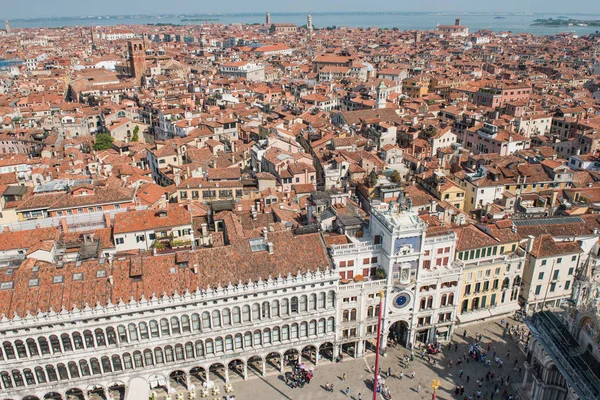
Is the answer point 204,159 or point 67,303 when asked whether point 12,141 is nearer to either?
point 204,159

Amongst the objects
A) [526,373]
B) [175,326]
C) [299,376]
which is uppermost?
[175,326]

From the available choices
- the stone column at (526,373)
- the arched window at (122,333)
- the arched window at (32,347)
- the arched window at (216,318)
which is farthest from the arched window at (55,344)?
the stone column at (526,373)

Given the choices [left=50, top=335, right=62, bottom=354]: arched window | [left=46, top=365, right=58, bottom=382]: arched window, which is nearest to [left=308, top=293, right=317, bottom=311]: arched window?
[left=50, top=335, right=62, bottom=354]: arched window

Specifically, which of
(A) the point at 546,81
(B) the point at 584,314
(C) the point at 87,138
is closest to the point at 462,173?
(B) the point at 584,314

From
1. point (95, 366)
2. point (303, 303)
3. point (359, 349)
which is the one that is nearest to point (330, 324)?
point (303, 303)

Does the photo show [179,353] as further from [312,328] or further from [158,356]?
[312,328]

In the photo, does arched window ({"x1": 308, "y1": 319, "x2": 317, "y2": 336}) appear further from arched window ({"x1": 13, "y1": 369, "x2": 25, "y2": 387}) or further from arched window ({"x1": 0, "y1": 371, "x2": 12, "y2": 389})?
arched window ({"x1": 0, "y1": 371, "x2": 12, "y2": 389})
